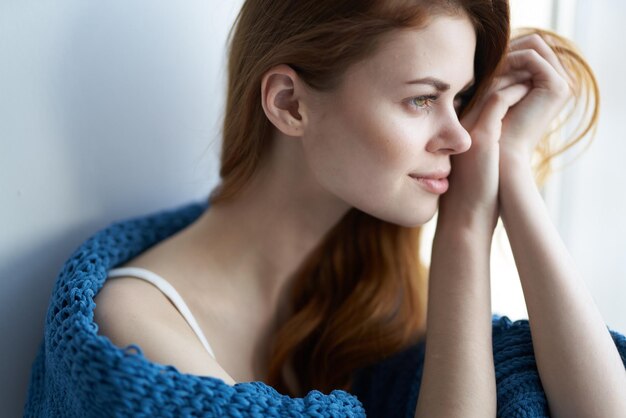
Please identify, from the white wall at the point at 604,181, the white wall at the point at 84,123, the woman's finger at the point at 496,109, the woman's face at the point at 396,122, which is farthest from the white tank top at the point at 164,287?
the white wall at the point at 604,181

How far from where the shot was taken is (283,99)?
43.8 inches

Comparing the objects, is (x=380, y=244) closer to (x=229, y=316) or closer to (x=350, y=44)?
(x=229, y=316)

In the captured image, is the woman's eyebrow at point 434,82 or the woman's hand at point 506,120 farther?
the woman's hand at point 506,120

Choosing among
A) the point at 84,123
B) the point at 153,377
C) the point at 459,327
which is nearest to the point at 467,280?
the point at 459,327

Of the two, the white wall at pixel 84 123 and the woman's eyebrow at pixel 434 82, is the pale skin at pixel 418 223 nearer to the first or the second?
the woman's eyebrow at pixel 434 82

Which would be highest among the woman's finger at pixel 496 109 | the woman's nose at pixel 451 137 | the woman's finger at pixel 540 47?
the woman's finger at pixel 540 47

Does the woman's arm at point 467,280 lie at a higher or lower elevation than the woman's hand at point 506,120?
lower

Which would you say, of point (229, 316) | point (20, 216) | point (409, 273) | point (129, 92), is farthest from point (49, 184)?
point (409, 273)

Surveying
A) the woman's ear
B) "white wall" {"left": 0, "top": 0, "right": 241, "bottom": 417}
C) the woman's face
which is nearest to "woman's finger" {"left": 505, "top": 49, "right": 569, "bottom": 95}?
the woman's face

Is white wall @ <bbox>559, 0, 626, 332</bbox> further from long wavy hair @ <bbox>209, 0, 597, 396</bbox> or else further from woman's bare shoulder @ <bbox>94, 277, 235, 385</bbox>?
woman's bare shoulder @ <bbox>94, 277, 235, 385</bbox>

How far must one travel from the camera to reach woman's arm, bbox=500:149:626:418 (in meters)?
0.97

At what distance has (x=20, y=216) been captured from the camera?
45.4 inches

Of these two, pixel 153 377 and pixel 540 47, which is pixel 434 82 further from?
pixel 153 377

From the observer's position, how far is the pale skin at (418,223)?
100cm
